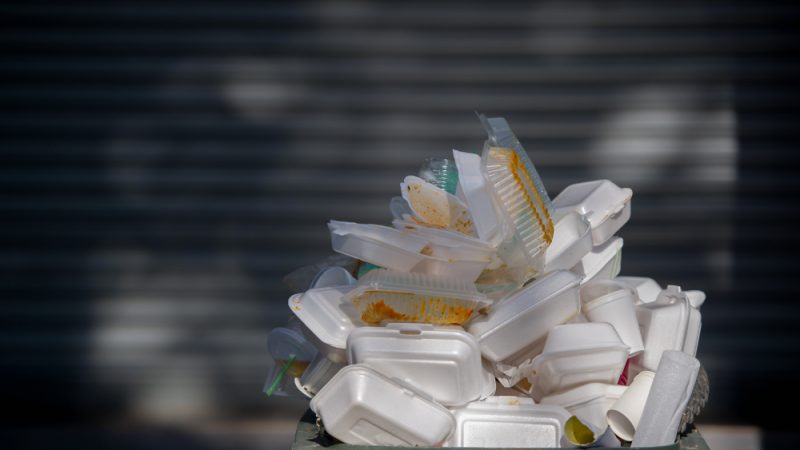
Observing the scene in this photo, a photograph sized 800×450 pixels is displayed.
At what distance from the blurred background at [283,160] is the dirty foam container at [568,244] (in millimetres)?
2166

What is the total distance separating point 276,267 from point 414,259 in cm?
252

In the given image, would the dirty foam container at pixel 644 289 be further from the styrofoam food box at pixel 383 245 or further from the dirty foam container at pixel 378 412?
the dirty foam container at pixel 378 412

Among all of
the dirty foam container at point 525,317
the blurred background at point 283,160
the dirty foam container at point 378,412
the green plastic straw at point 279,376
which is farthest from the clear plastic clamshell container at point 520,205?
the blurred background at point 283,160

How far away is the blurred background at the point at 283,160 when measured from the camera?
13.9 ft

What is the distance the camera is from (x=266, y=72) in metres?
4.31

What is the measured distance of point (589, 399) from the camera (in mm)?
1729

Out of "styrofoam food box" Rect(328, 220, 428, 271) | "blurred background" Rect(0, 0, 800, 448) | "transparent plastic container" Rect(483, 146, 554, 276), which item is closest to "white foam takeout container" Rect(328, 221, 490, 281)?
"styrofoam food box" Rect(328, 220, 428, 271)

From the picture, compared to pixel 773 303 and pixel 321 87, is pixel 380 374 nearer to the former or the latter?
pixel 321 87

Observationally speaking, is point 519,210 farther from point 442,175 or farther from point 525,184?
point 442,175

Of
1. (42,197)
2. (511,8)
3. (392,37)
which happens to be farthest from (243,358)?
(511,8)

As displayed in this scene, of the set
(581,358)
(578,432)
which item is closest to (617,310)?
(581,358)

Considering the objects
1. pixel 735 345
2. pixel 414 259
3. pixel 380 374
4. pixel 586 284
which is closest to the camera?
pixel 380 374

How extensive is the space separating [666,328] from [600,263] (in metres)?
0.29

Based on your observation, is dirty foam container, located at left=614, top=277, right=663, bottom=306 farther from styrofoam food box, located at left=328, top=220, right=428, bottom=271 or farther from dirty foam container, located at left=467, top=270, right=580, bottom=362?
styrofoam food box, located at left=328, top=220, right=428, bottom=271
